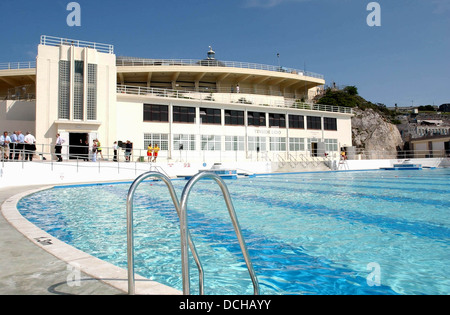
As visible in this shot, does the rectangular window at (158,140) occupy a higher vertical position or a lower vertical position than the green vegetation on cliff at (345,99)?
lower

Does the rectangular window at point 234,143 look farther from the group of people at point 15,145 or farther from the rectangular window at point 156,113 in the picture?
the group of people at point 15,145

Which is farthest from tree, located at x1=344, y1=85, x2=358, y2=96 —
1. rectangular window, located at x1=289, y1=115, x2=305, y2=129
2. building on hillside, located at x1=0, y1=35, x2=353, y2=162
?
rectangular window, located at x1=289, y1=115, x2=305, y2=129

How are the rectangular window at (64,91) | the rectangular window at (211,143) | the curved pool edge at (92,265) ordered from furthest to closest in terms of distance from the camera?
1. the rectangular window at (211,143)
2. the rectangular window at (64,91)
3. the curved pool edge at (92,265)

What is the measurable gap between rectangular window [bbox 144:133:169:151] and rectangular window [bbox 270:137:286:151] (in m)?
11.8

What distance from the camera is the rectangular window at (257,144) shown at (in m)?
32.9

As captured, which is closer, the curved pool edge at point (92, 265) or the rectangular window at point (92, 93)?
the curved pool edge at point (92, 265)

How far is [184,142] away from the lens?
29422 mm

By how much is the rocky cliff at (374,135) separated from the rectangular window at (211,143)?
2358 cm

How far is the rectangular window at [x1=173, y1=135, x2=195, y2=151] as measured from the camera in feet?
95.1

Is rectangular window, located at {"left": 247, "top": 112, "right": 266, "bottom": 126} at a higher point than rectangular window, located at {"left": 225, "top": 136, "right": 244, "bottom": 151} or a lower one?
higher

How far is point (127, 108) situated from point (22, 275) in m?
25.5

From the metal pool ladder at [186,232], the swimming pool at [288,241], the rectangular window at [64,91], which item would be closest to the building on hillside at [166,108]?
the rectangular window at [64,91]

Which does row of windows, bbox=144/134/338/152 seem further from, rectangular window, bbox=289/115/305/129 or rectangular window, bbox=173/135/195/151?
rectangular window, bbox=289/115/305/129
